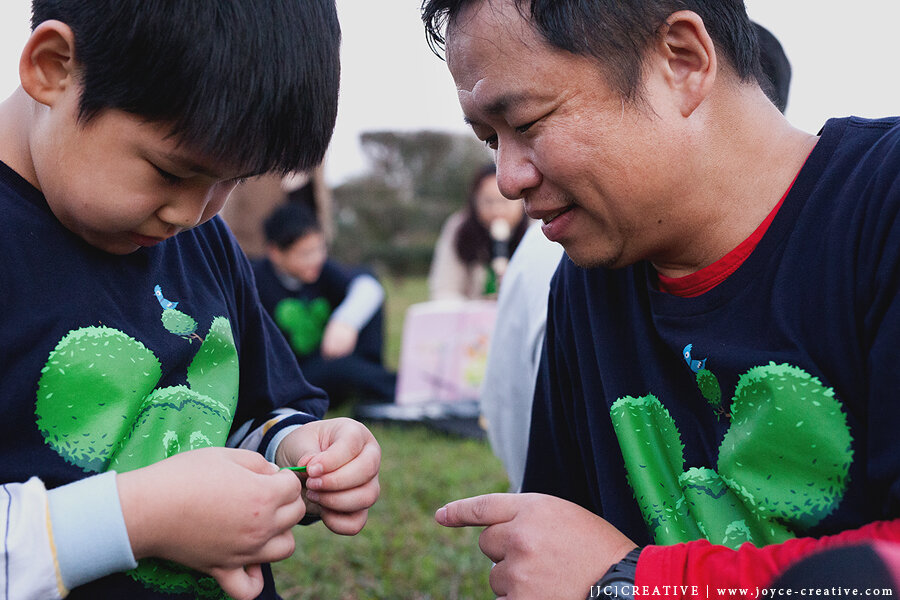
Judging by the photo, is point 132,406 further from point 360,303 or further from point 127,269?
point 360,303

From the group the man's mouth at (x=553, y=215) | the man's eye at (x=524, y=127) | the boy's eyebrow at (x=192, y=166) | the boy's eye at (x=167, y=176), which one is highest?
the man's eye at (x=524, y=127)

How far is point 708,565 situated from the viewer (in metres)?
1.13

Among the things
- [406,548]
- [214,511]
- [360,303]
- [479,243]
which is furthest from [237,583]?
[479,243]

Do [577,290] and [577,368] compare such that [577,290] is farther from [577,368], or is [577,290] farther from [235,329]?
[235,329]

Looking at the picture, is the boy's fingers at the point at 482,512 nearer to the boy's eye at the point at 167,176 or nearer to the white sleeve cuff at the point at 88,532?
the white sleeve cuff at the point at 88,532

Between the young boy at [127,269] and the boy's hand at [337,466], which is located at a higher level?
the young boy at [127,269]

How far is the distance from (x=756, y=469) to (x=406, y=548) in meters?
1.68

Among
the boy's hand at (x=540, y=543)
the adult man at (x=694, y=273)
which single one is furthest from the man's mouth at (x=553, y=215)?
the boy's hand at (x=540, y=543)

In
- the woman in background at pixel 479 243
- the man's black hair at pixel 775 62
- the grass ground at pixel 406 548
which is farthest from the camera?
the woman in background at pixel 479 243

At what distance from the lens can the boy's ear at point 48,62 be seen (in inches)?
42.7

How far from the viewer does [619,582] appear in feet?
3.85

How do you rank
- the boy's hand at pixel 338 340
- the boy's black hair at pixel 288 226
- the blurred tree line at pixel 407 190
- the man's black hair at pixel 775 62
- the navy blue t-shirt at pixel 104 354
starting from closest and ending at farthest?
the navy blue t-shirt at pixel 104 354
the man's black hair at pixel 775 62
the boy's hand at pixel 338 340
the boy's black hair at pixel 288 226
the blurred tree line at pixel 407 190

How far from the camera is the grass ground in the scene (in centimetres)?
237

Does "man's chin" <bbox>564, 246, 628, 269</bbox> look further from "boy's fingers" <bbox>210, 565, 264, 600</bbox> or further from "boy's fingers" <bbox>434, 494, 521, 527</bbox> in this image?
"boy's fingers" <bbox>210, 565, 264, 600</bbox>
